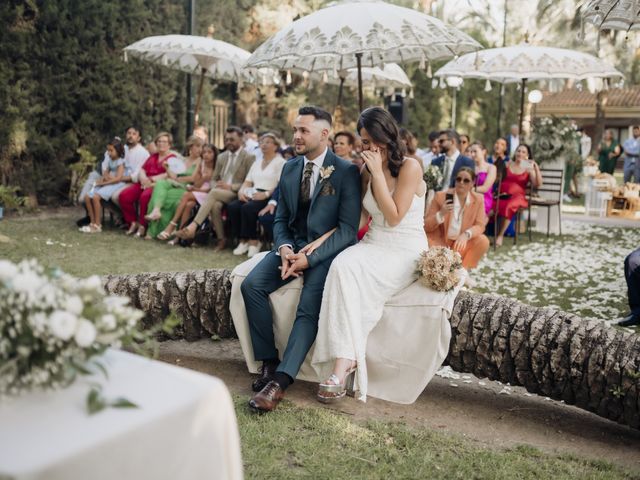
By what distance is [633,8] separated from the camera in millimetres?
6848

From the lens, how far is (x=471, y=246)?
271 inches

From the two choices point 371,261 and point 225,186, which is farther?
point 225,186

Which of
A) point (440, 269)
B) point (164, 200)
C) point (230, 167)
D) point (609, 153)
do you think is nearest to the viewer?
point (440, 269)

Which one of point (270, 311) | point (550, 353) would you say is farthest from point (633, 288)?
point (270, 311)

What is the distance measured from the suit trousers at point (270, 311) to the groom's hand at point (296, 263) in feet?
0.26

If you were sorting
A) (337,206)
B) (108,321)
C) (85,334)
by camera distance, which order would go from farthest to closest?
(337,206), (108,321), (85,334)

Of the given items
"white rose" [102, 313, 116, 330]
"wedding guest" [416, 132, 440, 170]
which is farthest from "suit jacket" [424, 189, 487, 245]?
"white rose" [102, 313, 116, 330]

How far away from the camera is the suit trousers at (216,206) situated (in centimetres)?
976

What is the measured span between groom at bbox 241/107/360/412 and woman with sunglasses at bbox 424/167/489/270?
2.38 meters

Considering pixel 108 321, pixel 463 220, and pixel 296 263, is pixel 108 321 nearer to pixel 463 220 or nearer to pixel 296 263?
pixel 296 263

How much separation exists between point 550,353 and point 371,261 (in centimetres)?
123

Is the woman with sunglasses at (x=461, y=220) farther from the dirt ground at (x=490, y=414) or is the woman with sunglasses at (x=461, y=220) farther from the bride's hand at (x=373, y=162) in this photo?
the bride's hand at (x=373, y=162)

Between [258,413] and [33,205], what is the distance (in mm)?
10022

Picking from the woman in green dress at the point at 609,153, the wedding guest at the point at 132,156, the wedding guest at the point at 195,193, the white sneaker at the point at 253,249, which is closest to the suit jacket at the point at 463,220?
the white sneaker at the point at 253,249
